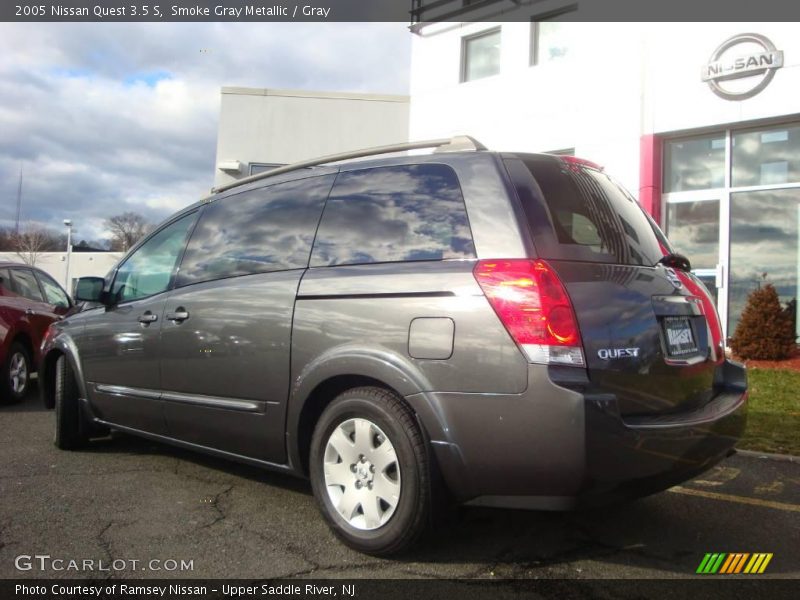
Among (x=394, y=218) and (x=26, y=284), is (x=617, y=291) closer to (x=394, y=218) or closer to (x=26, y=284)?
(x=394, y=218)

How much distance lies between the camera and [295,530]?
3441 millimetres

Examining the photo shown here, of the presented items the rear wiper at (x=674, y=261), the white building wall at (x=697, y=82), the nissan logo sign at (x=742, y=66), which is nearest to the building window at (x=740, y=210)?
the white building wall at (x=697, y=82)

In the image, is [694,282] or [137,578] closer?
[137,578]

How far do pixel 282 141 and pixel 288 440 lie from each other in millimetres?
15490

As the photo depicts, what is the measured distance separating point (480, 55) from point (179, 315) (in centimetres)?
1179

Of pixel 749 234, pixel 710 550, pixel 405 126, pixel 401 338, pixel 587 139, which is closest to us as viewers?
pixel 401 338

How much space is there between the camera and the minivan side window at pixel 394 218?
310 cm

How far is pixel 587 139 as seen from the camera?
11969mm

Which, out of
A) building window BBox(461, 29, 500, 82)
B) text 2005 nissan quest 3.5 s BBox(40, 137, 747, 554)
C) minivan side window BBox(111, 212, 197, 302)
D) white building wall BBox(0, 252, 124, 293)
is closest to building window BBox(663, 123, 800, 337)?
building window BBox(461, 29, 500, 82)

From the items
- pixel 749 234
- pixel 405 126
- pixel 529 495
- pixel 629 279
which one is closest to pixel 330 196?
pixel 629 279

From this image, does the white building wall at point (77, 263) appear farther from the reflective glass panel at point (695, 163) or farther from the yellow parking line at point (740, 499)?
the yellow parking line at point (740, 499)

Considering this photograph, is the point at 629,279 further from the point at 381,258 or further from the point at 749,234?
the point at 749,234

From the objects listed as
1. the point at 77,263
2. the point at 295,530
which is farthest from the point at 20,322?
the point at 77,263

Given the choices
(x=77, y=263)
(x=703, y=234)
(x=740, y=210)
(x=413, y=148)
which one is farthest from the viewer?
(x=77, y=263)
